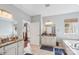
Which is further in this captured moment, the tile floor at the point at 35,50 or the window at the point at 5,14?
the tile floor at the point at 35,50

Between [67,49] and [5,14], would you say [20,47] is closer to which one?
[5,14]

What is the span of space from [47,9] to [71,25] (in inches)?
18.9

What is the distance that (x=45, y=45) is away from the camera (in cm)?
142

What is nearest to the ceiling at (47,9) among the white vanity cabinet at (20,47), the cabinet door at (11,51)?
the white vanity cabinet at (20,47)

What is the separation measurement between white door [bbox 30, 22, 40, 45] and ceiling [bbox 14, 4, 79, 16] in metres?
0.20

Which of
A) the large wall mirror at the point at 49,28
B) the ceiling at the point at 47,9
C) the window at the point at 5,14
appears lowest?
the large wall mirror at the point at 49,28

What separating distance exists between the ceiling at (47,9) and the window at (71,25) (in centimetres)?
A: 16

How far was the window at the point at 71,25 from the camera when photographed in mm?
1317

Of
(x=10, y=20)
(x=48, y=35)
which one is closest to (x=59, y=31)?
(x=48, y=35)

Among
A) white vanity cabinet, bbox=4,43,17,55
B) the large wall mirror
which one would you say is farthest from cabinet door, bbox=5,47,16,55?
the large wall mirror

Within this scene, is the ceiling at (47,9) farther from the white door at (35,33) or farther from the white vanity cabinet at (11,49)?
the white vanity cabinet at (11,49)

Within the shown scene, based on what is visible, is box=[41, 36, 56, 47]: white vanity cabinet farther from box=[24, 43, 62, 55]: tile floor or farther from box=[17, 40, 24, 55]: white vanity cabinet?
box=[17, 40, 24, 55]: white vanity cabinet
